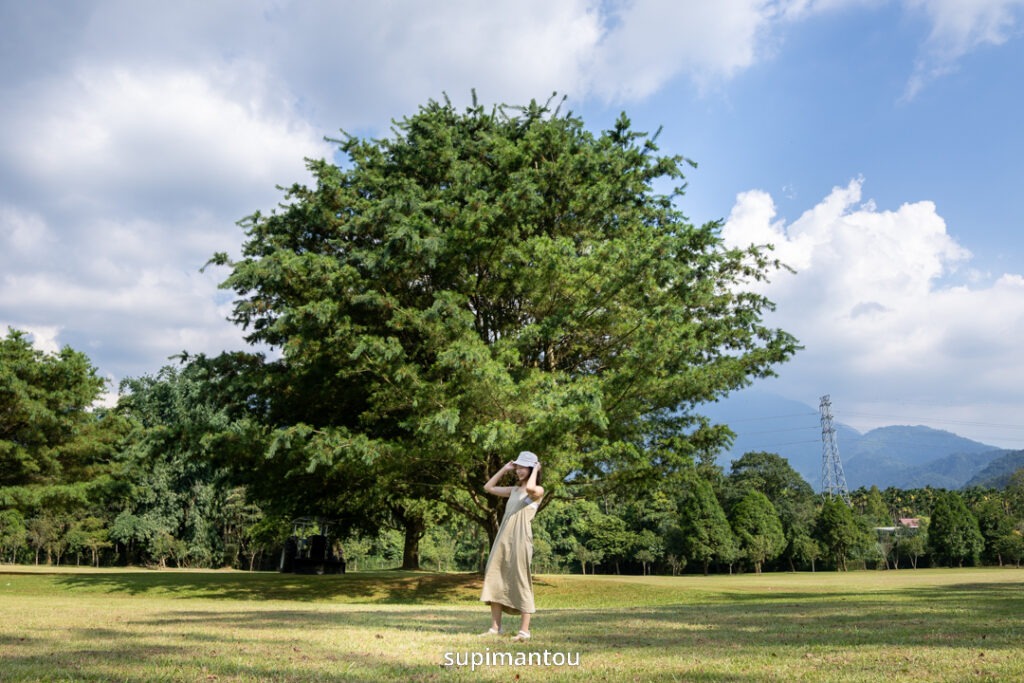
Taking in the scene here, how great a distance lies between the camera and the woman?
783 cm

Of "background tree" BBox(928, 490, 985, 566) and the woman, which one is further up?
the woman

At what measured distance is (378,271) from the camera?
21.4 m

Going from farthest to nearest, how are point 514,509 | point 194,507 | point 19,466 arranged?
point 194,507 → point 19,466 → point 514,509

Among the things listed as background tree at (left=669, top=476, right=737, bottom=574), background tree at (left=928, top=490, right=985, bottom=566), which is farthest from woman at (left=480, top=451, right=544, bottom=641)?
background tree at (left=928, top=490, right=985, bottom=566)

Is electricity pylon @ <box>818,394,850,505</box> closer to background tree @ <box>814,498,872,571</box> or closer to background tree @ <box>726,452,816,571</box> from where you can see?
background tree @ <box>726,452,816,571</box>

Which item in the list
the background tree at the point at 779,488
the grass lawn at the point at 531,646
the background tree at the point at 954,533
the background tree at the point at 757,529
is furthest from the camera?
the background tree at the point at 779,488

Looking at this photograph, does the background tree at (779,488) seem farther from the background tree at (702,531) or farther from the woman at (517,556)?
the woman at (517,556)

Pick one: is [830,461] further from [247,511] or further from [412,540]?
[412,540]

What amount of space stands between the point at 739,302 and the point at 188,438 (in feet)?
63.0

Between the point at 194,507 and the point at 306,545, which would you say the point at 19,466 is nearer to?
the point at 306,545

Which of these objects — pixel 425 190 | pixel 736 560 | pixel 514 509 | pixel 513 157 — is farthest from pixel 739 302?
pixel 736 560

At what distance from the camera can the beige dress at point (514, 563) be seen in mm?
7836

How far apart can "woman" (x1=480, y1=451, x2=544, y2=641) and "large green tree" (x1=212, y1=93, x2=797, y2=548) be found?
30.9 ft

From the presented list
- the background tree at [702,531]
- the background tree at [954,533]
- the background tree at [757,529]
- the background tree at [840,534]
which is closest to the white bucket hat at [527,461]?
the background tree at [702,531]
